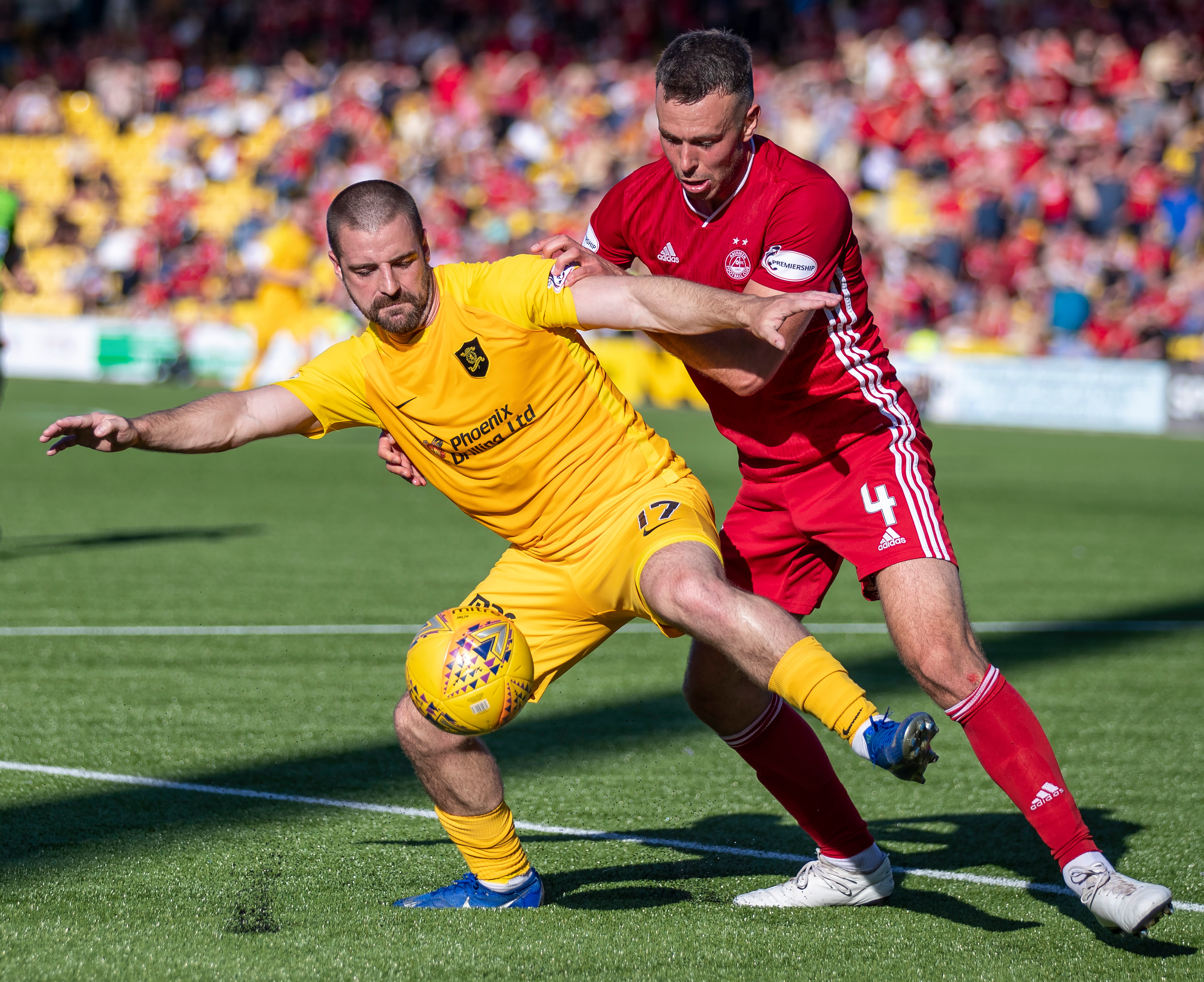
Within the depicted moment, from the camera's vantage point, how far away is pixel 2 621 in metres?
8.14

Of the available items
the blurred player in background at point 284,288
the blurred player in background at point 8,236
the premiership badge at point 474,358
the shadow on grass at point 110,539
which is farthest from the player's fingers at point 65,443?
the blurred player in background at point 284,288

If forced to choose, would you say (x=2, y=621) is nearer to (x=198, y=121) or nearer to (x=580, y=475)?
(x=580, y=475)

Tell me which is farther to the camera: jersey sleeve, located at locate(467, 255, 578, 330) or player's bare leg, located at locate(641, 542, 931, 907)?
player's bare leg, located at locate(641, 542, 931, 907)

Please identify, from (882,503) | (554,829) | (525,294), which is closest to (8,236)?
(554,829)

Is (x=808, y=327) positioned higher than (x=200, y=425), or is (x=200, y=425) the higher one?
(x=808, y=327)

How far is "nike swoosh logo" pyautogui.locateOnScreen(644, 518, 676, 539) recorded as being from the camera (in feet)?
13.4

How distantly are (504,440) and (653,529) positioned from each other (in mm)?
497

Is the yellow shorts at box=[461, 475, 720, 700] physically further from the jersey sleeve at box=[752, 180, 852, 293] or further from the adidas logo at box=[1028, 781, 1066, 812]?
the adidas logo at box=[1028, 781, 1066, 812]

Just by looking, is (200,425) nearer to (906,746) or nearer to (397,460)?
(397,460)

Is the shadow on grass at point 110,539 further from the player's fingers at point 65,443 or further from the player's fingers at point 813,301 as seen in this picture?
the player's fingers at point 813,301

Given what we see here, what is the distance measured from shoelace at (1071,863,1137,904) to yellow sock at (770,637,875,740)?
0.71 meters

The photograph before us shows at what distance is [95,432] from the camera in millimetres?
4070

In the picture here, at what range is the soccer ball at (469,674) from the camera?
154 inches

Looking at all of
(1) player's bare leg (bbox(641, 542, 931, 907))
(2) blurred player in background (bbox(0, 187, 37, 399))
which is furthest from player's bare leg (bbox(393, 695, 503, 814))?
(2) blurred player in background (bbox(0, 187, 37, 399))
